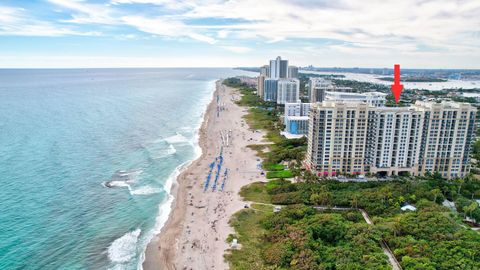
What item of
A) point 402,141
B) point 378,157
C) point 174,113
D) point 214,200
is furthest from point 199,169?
point 174,113

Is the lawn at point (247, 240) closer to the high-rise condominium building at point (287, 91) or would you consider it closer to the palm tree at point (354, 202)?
the palm tree at point (354, 202)

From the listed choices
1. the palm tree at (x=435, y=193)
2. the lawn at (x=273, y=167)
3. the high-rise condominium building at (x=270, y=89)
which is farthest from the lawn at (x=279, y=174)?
the high-rise condominium building at (x=270, y=89)

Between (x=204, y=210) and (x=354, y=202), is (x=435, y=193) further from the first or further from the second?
(x=204, y=210)

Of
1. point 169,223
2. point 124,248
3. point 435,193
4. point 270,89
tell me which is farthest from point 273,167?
point 270,89

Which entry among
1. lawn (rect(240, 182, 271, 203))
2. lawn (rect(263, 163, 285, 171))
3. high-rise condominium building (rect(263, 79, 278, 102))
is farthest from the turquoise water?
high-rise condominium building (rect(263, 79, 278, 102))

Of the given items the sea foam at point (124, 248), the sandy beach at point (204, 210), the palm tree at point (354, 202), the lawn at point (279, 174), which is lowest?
the sea foam at point (124, 248)

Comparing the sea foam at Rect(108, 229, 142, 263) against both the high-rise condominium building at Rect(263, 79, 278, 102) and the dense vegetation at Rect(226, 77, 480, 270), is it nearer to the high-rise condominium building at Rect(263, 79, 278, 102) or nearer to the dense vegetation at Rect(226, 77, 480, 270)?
the dense vegetation at Rect(226, 77, 480, 270)

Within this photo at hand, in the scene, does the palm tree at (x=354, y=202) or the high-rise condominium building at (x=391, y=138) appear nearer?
the palm tree at (x=354, y=202)

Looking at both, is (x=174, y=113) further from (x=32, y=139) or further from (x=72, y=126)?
(x=32, y=139)
